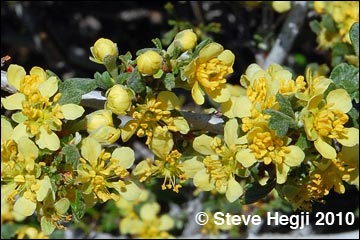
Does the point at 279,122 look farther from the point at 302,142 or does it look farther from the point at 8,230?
the point at 8,230

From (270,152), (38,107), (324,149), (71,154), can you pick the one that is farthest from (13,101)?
(324,149)

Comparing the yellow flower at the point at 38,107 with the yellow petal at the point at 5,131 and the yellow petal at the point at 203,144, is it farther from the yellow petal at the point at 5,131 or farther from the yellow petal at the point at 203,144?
the yellow petal at the point at 203,144

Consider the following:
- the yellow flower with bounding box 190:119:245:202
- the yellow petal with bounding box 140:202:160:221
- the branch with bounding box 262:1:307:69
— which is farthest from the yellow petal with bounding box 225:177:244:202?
the yellow petal with bounding box 140:202:160:221

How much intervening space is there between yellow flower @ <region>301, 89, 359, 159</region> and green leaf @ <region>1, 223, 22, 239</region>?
138cm

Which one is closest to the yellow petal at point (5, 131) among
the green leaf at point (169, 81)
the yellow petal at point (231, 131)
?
the green leaf at point (169, 81)

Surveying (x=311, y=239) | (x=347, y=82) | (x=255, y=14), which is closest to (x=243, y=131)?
(x=347, y=82)

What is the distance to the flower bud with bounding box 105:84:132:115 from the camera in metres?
1.51

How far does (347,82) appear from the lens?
182 cm

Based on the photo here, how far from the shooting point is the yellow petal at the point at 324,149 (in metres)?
1.53

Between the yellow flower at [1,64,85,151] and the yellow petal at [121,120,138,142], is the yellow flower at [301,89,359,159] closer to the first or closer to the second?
the yellow petal at [121,120,138,142]

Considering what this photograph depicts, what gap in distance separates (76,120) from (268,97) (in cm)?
45

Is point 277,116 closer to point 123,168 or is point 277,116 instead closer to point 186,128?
point 186,128

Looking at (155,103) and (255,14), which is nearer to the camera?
(155,103)

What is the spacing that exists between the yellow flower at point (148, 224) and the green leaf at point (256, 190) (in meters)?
1.00
